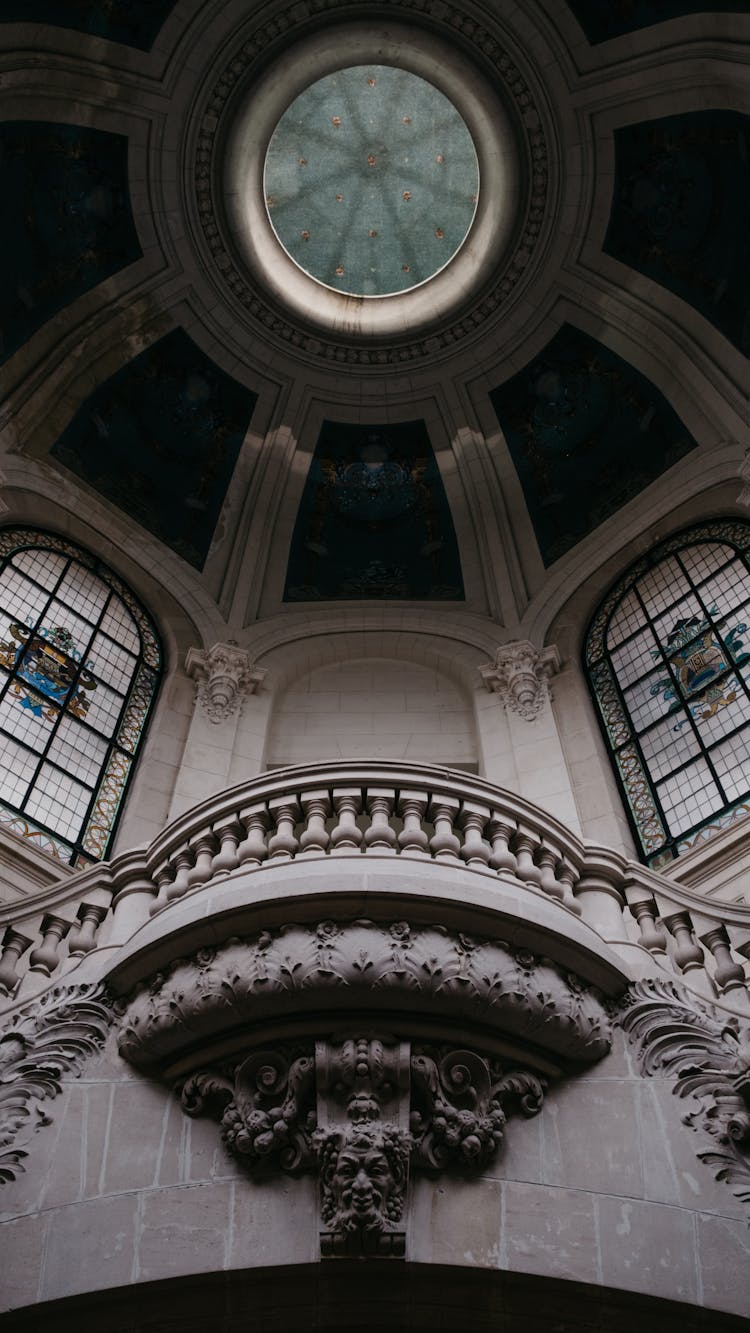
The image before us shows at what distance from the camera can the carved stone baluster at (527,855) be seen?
9.18 meters

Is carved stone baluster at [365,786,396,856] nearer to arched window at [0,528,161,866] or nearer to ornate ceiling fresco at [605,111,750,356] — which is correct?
arched window at [0,528,161,866]

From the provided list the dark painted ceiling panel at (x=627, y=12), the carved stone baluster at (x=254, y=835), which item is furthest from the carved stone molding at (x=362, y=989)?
the dark painted ceiling panel at (x=627, y=12)

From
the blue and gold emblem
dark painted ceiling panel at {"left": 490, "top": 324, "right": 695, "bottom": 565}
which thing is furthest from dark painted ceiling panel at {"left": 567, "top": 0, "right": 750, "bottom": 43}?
the blue and gold emblem

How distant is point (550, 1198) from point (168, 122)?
17.4 m

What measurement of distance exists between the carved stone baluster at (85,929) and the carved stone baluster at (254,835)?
4.12ft

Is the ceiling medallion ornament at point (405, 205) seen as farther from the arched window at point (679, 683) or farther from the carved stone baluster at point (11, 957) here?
the carved stone baluster at point (11, 957)

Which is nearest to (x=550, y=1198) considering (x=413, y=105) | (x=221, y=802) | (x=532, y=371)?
(x=221, y=802)

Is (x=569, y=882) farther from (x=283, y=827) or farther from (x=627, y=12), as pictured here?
(x=627, y=12)

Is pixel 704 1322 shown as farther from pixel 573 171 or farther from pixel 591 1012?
pixel 573 171

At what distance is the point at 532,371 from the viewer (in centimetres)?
2102

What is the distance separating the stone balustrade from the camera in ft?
29.2

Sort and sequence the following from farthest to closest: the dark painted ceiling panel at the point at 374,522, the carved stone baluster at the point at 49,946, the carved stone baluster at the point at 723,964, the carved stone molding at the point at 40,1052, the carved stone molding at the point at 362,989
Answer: the dark painted ceiling panel at the point at 374,522 < the carved stone baluster at the point at 49,946 < the carved stone baluster at the point at 723,964 < the carved stone molding at the point at 362,989 < the carved stone molding at the point at 40,1052

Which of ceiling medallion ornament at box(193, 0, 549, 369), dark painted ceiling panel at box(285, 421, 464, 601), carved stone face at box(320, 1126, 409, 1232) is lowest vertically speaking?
carved stone face at box(320, 1126, 409, 1232)

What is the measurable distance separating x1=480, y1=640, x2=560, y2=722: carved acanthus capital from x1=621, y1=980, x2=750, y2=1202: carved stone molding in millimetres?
8516
